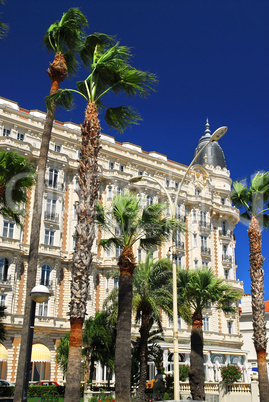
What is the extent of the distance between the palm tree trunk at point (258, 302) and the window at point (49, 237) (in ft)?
65.7

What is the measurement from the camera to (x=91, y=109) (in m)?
18.0

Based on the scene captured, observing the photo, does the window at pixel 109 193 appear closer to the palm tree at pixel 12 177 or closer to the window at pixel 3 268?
the window at pixel 3 268

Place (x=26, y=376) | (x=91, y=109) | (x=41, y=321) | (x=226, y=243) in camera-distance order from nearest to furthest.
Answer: (x=26, y=376), (x=91, y=109), (x=41, y=321), (x=226, y=243)

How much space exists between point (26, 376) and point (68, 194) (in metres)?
34.0

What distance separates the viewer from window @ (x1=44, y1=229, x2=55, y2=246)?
4194cm

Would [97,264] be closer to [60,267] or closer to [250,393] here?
[60,267]

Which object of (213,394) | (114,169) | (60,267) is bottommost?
(213,394)

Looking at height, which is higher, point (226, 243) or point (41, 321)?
point (226, 243)

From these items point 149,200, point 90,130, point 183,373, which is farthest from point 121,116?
point 149,200

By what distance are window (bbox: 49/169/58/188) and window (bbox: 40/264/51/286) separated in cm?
752

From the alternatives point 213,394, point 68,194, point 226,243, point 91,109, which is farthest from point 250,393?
point 226,243

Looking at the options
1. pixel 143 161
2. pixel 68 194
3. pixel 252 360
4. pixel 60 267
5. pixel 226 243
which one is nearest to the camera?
pixel 60 267

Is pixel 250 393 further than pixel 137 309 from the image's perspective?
Yes

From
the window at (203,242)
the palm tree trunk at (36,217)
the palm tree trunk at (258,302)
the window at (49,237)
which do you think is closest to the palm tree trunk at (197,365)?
the palm tree trunk at (258,302)
